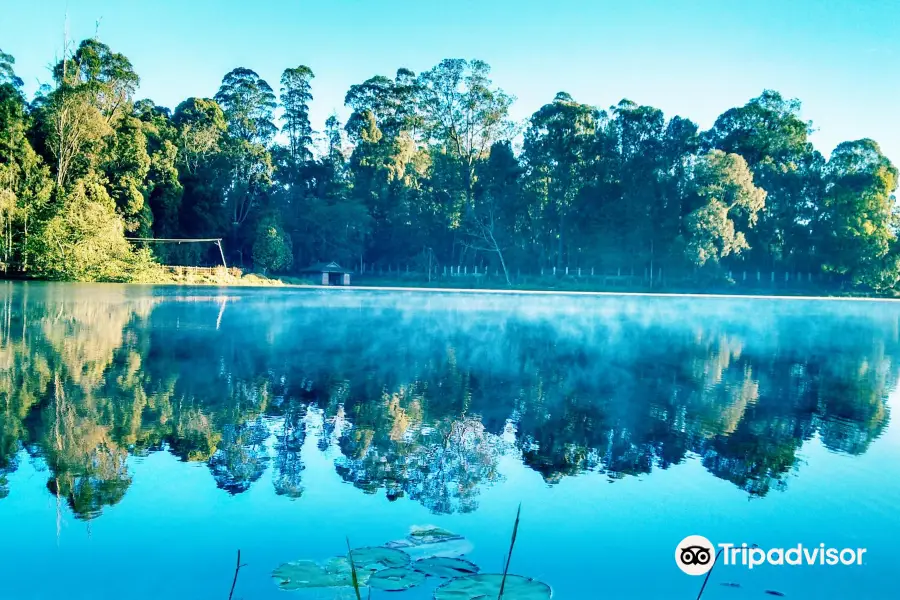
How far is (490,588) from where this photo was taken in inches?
145

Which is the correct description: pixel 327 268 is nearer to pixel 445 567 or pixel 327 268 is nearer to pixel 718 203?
pixel 718 203

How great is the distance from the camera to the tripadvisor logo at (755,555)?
4355 millimetres

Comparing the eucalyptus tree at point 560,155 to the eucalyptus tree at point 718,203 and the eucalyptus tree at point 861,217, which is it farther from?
the eucalyptus tree at point 861,217

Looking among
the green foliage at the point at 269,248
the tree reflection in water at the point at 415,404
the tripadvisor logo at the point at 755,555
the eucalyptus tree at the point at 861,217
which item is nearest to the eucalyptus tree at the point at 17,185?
the green foliage at the point at 269,248

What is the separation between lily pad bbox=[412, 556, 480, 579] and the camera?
12.9 ft

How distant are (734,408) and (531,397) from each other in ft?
8.26

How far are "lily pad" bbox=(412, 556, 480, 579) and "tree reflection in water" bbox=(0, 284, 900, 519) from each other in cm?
95

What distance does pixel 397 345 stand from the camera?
49.5 ft

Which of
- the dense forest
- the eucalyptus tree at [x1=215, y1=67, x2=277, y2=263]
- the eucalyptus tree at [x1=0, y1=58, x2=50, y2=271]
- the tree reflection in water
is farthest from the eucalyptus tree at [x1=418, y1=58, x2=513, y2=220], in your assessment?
the tree reflection in water

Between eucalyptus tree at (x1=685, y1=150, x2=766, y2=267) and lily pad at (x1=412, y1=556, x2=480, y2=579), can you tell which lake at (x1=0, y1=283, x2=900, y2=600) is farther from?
eucalyptus tree at (x1=685, y1=150, x2=766, y2=267)

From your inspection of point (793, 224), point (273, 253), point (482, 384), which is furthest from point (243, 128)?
point (482, 384)

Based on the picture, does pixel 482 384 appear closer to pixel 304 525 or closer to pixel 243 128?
pixel 304 525

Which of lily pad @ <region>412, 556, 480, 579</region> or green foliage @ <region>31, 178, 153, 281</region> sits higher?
green foliage @ <region>31, 178, 153, 281</region>

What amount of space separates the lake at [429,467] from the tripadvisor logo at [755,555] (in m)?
0.07
